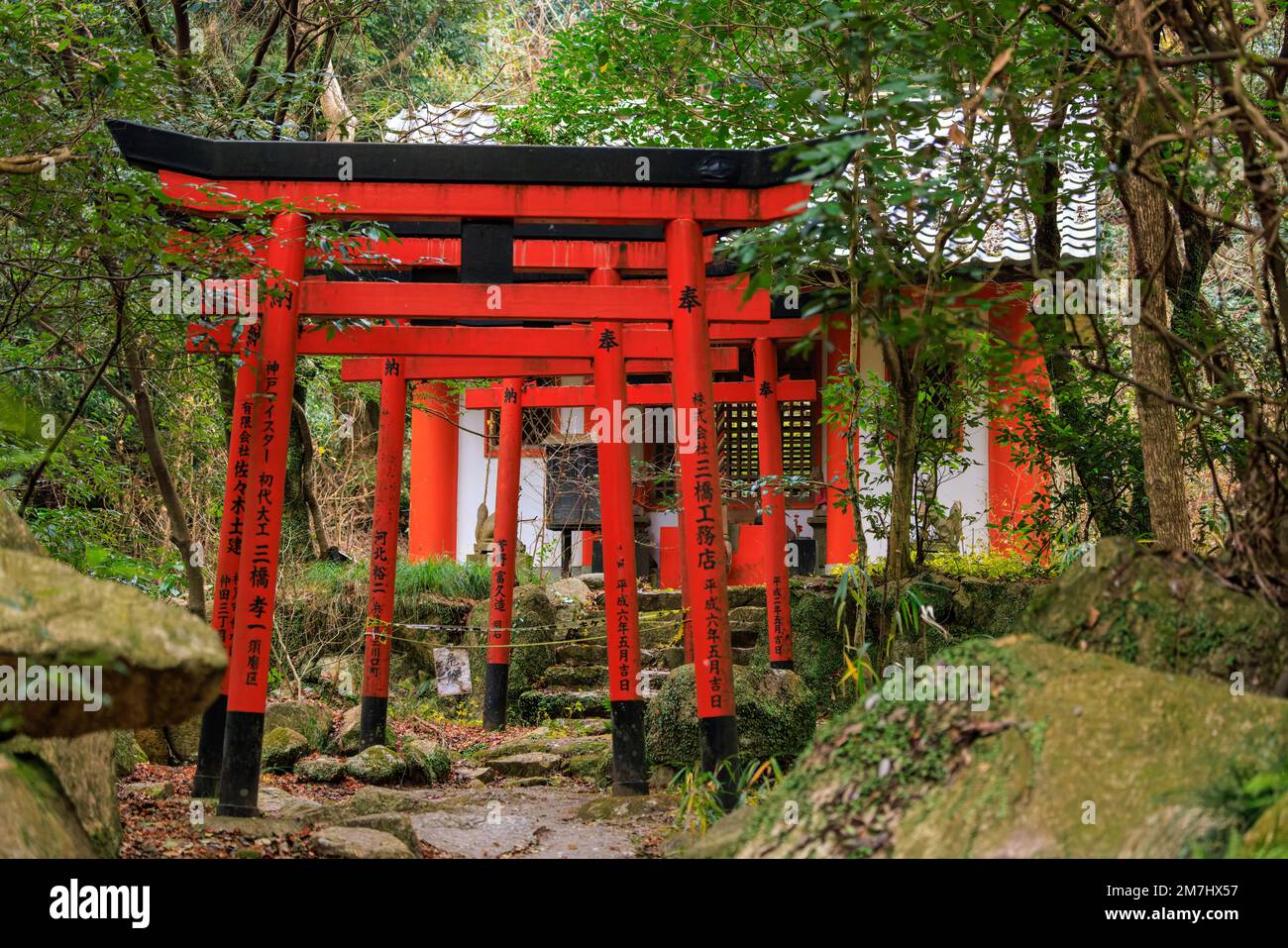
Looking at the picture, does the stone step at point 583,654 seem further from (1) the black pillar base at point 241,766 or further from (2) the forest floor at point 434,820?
(1) the black pillar base at point 241,766

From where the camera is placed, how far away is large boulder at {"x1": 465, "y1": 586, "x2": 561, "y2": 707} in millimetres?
13258

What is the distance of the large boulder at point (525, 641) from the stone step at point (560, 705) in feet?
0.68

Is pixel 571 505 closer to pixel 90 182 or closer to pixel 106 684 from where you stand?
pixel 90 182

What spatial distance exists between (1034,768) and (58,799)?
343 cm

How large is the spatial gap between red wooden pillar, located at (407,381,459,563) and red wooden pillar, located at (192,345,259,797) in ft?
26.8

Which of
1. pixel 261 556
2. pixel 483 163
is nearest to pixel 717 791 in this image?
pixel 261 556

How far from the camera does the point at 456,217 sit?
792 centimetres

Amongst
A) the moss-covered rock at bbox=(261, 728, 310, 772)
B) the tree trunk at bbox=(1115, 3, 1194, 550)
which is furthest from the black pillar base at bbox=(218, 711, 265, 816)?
the tree trunk at bbox=(1115, 3, 1194, 550)

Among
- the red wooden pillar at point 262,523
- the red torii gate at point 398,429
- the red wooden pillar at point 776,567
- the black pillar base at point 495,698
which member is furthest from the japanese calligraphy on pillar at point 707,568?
the black pillar base at point 495,698

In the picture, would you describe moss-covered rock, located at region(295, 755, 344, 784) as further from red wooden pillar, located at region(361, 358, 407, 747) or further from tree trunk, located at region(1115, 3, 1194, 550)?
tree trunk, located at region(1115, 3, 1194, 550)

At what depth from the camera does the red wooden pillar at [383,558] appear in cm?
1075

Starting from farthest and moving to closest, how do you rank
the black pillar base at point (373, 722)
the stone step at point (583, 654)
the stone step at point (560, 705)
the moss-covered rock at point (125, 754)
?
1. the stone step at point (583, 654)
2. the stone step at point (560, 705)
3. the black pillar base at point (373, 722)
4. the moss-covered rock at point (125, 754)

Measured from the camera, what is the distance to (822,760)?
4.32m
